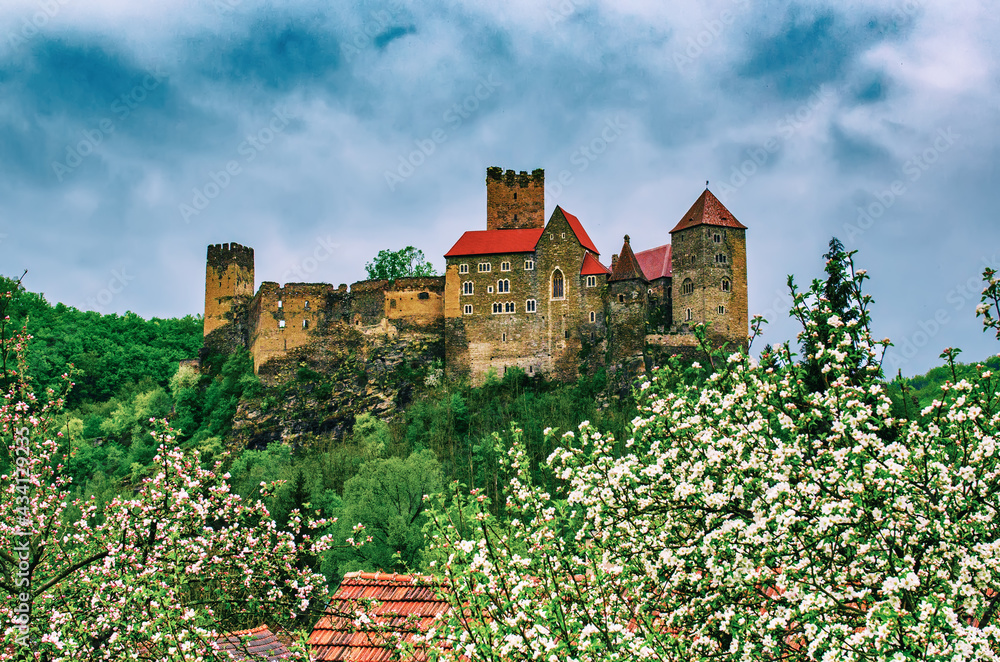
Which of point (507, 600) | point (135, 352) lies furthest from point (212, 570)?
point (135, 352)

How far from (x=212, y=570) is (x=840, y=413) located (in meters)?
6.63

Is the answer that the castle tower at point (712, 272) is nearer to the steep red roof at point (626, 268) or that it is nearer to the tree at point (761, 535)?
the steep red roof at point (626, 268)

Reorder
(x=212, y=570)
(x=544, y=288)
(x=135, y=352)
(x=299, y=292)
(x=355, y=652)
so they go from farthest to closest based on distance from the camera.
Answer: (x=135, y=352) < (x=299, y=292) < (x=544, y=288) < (x=355, y=652) < (x=212, y=570)

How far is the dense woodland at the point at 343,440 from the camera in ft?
118

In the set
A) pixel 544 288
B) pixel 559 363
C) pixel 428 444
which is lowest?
pixel 428 444

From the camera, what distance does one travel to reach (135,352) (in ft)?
243

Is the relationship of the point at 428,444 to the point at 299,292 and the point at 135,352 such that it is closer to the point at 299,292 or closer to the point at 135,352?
the point at 299,292

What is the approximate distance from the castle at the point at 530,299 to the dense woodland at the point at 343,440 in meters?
1.90

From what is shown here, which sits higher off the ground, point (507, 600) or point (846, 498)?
point (846, 498)

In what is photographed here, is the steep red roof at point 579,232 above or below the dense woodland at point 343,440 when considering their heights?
above
